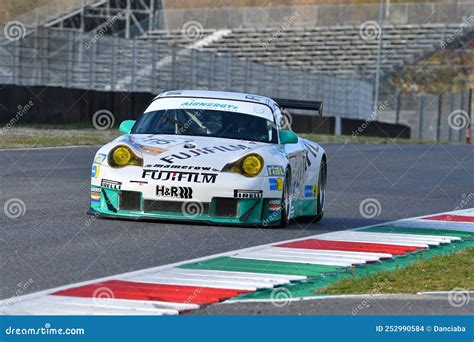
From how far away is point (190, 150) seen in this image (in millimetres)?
11391

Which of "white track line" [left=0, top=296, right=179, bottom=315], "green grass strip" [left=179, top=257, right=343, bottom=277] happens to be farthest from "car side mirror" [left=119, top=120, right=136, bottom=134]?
"white track line" [left=0, top=296, right=179, bottom=315]

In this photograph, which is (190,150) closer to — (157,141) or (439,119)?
(157,141)

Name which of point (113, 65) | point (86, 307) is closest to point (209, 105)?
point (86, 307)

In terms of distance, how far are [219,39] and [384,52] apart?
8.40 m

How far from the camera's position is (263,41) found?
5641 centimetres

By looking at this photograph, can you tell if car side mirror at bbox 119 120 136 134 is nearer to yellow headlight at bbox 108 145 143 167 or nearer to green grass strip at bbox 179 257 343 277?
yellow headlight at bbox 108 145 143 167

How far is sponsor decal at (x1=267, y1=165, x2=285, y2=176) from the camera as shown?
1139 cm

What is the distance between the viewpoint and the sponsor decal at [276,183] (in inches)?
447

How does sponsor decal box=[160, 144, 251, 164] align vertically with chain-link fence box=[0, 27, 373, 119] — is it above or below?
above

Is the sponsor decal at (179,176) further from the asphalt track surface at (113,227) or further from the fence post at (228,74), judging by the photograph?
the fence post at (228,74)

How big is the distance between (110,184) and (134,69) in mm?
22915

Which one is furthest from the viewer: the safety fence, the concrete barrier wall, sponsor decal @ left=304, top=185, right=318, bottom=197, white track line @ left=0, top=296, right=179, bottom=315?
the safety fence

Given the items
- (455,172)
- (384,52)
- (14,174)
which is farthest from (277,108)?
(384,52)

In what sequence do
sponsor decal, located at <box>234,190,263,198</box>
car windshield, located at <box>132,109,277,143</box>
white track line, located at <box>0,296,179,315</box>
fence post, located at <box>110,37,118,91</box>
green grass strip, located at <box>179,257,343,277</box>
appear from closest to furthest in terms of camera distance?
1. white track line, located at <box>0,296,179,315</box>
2. green grass strip, located at <box>179,257,343,277</box>
3. sponsor decal, located at <box>234,190,263,198</box>
4. car windshield, located at <box>132,109,277,143</box>
5. fence post, located at <box>110,37,118,91</box>
